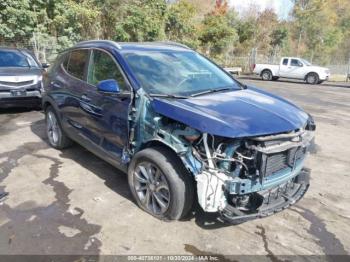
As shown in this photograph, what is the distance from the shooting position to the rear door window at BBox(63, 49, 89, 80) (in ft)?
16.3

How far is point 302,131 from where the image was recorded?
360cm

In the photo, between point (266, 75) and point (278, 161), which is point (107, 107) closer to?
point (278, 161)

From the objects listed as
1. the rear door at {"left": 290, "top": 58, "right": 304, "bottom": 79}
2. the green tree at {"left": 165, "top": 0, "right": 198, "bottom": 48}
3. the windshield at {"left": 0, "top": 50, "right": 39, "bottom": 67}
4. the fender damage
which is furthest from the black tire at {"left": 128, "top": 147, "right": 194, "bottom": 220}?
the green tree at {"left": 165, "top": 0, "right": 198, "bottom": 48}

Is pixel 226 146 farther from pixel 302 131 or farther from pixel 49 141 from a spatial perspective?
pixel 49 141

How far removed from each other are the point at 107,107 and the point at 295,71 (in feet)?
64.1

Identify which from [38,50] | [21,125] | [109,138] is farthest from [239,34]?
[109,138]

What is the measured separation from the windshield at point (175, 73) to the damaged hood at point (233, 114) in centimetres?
29

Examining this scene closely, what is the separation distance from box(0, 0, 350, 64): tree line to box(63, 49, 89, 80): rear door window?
12.8 metres

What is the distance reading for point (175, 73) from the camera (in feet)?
14.2

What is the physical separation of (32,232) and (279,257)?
2.42m

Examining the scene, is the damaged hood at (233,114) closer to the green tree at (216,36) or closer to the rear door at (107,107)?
the rear door at (107,107)

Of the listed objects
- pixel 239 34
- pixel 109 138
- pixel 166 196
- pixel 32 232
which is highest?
pixel 239 34

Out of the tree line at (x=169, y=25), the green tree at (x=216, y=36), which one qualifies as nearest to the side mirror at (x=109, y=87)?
the tree line at (x=169, y=25)

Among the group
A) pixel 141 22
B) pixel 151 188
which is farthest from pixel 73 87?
pixel 141 22
